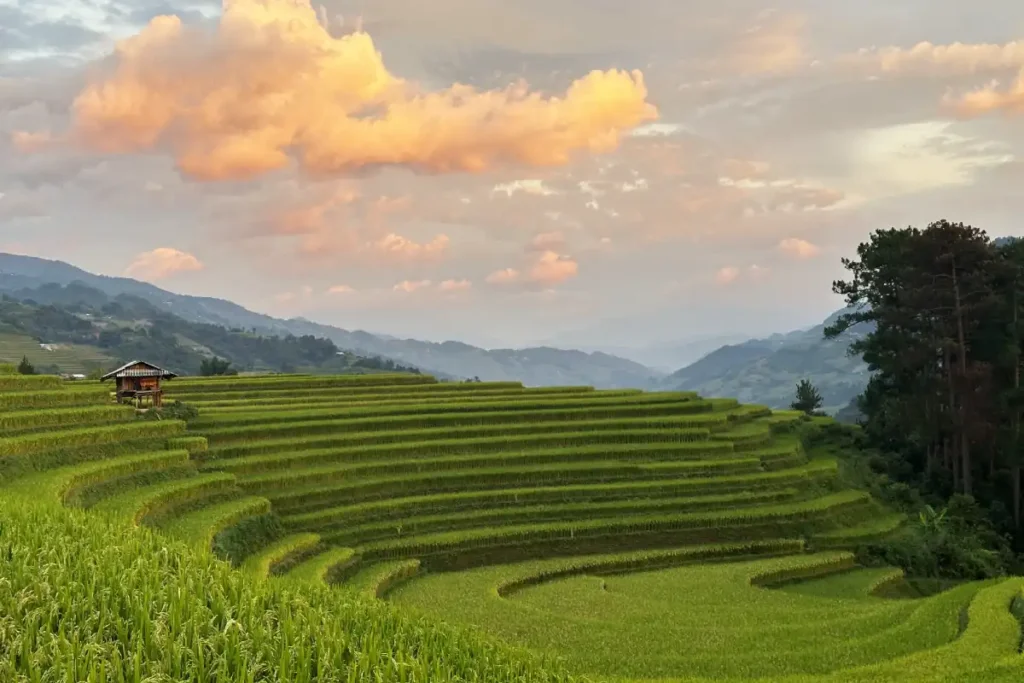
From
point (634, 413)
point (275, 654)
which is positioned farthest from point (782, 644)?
point (634, 413)

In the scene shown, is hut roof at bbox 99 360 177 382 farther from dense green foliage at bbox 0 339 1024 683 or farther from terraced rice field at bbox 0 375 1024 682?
terraced rice field at bbox 0 375 1024 682

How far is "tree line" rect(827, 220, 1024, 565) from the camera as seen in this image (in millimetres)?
33531

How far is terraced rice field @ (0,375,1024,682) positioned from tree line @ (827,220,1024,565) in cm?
686

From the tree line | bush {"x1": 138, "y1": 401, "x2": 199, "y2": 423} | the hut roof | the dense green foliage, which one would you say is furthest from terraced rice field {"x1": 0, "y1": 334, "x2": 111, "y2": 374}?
the tree line

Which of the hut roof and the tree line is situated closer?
the hut roof

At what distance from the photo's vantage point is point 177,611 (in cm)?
726

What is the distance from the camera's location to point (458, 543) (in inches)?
869

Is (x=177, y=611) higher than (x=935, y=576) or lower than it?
higher

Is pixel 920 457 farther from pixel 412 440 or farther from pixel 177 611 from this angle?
pixel 177 611

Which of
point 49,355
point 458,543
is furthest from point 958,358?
point 49,355

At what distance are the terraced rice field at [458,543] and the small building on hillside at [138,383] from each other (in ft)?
4.21

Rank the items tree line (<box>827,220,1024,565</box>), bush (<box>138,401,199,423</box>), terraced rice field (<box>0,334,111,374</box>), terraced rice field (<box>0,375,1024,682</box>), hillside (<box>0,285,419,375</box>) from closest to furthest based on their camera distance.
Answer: terraced rice field (<box>0,375,1024,682</box>)
bush (<box>138,401,199,423</box>)
tree line (<box>827,220,1024,565</box>)
terraced rice field (<box>0,334,111,374</box>)
hillside (<box>0,285,419,375</box>)

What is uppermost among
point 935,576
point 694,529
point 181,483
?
point 181,483

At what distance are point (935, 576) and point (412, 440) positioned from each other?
18104mm
